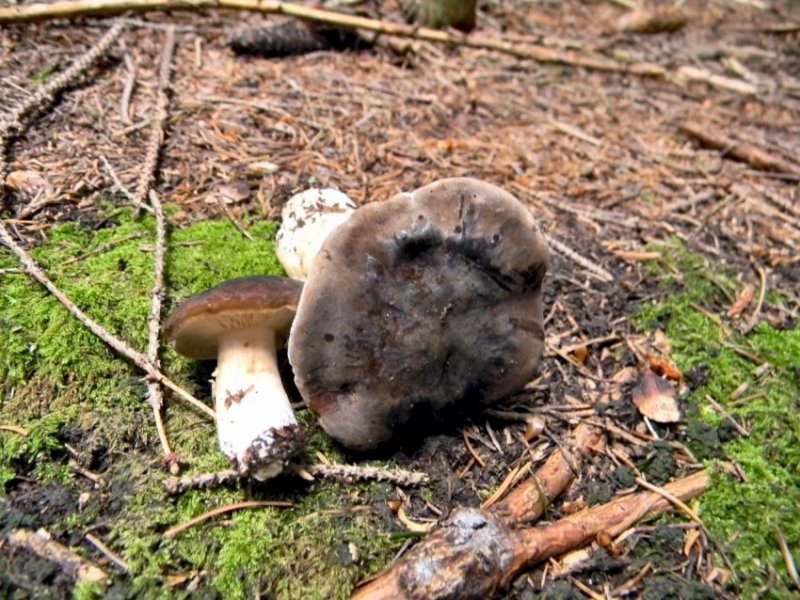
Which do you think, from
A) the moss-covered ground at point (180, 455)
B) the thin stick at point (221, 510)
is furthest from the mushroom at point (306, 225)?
the thin stick at point (221, 510)

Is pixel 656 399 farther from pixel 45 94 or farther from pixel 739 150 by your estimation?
pixel 45 94

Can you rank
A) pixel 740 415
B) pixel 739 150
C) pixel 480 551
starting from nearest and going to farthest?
pixel 480 551, pixel 740 415, pixel 739 150

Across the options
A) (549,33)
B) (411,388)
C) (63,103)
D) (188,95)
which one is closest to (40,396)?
(411,388)

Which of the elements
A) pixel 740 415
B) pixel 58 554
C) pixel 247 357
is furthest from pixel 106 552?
pixel 740 415

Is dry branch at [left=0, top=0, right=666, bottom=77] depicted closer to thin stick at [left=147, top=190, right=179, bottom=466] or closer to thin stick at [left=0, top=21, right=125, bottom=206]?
thin stick at [left=0, top=21, right=125, bottom=206]

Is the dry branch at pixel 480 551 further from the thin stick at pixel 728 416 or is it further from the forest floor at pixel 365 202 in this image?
the thin stick at pixel 728 416

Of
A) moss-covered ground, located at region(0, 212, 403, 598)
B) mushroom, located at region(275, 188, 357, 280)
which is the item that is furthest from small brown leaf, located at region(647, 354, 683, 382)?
mushroom, located at region(275, 188, 357, 280)
